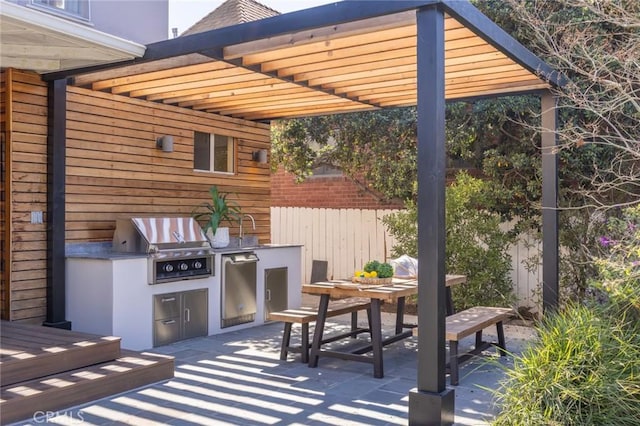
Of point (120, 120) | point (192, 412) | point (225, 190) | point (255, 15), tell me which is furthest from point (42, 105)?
point (255, 15)

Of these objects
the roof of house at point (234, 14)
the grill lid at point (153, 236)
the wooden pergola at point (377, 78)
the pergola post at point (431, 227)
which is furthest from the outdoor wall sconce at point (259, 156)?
the pergola post at point (431, 227)

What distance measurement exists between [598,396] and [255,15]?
40.3 ft

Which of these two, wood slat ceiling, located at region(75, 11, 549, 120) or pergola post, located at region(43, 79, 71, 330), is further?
pergola post, located at region(43, 79, 71, 330)

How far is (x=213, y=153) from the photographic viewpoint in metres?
8.90

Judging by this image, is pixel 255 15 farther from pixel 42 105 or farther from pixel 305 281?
pixel 42 105

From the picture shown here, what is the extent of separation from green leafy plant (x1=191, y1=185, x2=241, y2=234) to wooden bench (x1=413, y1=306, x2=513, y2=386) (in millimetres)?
3443

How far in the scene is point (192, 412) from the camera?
176 inches

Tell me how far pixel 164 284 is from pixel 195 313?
0.65 m

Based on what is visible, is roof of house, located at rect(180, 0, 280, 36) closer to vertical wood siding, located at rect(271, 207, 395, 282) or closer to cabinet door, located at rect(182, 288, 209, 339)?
vertical wood siding, located at rect(271, 207, 395, 282)

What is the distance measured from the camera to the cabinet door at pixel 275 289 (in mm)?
8352

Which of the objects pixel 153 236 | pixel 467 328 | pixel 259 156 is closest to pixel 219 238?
pixel 153 236

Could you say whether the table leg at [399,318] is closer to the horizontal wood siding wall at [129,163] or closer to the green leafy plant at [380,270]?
the green leafy plant at [380,270]

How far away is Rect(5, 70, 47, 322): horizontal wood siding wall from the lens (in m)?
6.28

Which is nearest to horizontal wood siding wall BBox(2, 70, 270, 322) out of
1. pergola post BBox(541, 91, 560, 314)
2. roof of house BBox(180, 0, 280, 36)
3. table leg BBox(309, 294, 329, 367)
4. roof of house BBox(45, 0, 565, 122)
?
roof of house BBox(45, 0, 565, 122)
